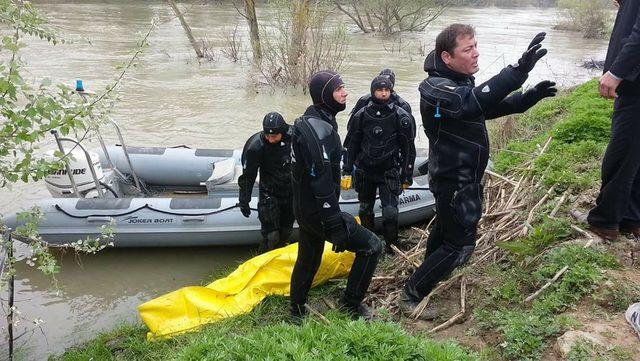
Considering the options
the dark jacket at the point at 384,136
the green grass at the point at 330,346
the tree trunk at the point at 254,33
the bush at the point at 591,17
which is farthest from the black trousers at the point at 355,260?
the bush at the point at 591,17

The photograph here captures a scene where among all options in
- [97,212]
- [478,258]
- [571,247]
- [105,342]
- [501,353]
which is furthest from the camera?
[97,212]

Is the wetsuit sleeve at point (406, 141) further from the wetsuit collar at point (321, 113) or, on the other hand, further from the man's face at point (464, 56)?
the man's face at point (464, 56)

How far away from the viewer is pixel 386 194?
4344 millimetres

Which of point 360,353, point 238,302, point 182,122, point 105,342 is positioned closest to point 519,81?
point 360,353

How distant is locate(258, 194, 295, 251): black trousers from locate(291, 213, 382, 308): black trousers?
1.18 metres

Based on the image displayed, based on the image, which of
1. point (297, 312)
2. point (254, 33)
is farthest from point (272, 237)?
point (254, 33)

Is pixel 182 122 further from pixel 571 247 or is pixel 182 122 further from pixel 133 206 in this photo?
pixel 571 247

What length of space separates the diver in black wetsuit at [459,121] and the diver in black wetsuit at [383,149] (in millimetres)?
1303

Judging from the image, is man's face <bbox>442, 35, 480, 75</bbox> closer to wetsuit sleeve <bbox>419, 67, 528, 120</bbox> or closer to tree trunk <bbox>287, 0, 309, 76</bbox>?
wetsuit sleeve <bbox>419, 67, 528, 120</bbox>

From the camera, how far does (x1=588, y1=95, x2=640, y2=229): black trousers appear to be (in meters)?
2.67

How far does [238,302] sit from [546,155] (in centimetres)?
300

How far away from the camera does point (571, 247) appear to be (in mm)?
2906

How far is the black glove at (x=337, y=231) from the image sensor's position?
2.80 m

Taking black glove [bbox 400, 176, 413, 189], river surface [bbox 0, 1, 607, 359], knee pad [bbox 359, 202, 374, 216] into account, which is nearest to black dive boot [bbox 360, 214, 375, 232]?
knee pad [bbox 359, 202, 374, 216]
